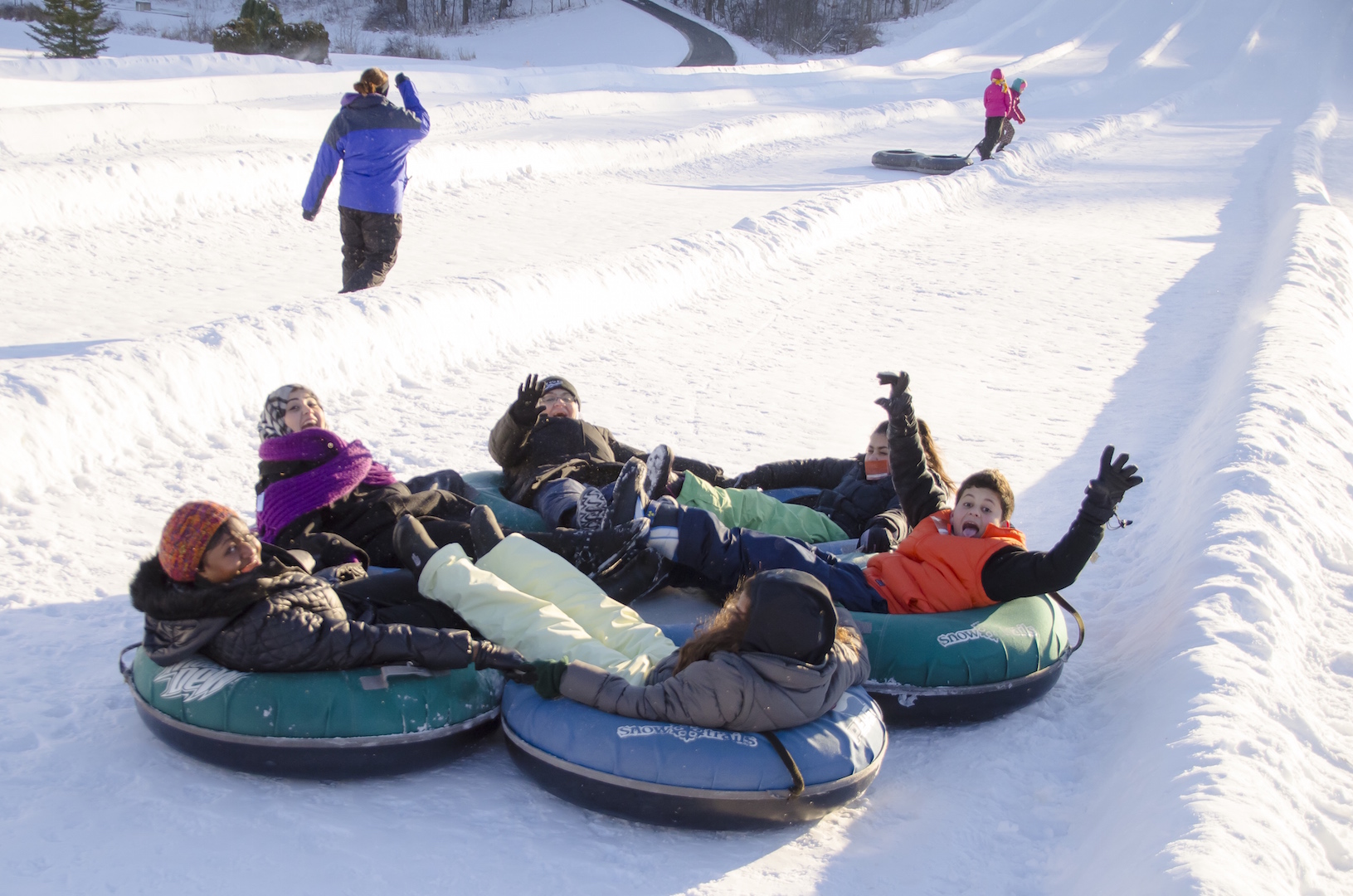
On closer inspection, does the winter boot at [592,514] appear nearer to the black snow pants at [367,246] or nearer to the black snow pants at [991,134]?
the black snow pants at [367,246]

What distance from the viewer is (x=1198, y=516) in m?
4.66

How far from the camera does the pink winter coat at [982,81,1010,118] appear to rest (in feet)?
52.4

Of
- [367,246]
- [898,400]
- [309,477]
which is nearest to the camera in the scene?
[309,477]

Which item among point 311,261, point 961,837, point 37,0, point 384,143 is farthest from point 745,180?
point 37,0

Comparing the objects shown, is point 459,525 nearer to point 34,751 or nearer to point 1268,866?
point 34,751

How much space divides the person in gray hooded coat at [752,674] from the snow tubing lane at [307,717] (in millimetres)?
318

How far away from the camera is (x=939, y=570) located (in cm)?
357

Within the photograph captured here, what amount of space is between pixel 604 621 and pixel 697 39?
3722 centimetres

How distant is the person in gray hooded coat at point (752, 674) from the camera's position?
2752mm

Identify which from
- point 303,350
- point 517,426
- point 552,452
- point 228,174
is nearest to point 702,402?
point 552,452

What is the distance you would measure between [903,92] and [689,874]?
25.0 m

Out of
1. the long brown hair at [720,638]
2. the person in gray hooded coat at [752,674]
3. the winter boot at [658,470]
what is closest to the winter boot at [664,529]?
the winter boot at [658,470]

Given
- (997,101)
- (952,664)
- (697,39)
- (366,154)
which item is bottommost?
(952,664)

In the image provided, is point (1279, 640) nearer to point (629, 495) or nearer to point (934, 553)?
point (934, 553)
